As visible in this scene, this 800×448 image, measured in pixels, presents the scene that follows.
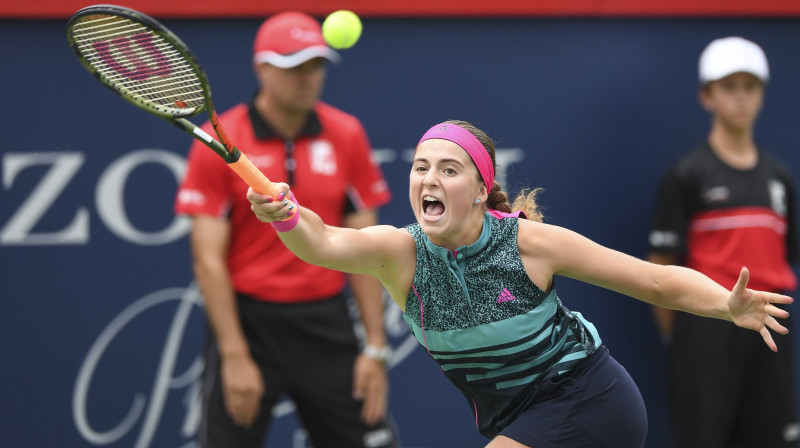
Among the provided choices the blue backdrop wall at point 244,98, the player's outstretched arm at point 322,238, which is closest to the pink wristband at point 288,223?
the player's outstretched arm at point 322,238

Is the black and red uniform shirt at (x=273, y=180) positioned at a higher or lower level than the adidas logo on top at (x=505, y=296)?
lower

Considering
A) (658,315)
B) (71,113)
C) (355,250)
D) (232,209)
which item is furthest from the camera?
(658,315)

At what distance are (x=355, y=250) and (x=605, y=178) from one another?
283 cm

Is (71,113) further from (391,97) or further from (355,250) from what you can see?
(355,250)

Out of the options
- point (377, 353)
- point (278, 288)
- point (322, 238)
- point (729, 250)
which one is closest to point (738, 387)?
point (729, 250)

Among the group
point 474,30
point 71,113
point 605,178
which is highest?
point 474,30

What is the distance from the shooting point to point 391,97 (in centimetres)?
559

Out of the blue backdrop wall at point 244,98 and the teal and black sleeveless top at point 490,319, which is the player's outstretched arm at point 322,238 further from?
the blue backdrop wall at point 244,98

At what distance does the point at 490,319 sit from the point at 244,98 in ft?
8.02

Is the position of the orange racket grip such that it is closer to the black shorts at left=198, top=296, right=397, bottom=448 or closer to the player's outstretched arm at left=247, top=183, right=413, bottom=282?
the player's outstretched arm at left=247, top=183, right=413, bottom=282

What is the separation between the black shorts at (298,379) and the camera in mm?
4672

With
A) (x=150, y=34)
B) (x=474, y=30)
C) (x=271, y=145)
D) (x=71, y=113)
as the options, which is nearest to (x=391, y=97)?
(x=474, y=30)

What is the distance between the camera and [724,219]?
17.6ft

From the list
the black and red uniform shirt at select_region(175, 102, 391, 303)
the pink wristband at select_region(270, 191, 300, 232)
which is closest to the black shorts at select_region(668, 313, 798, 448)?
the black and red uniform shirt at select_region(175, 102, 391, 303)
